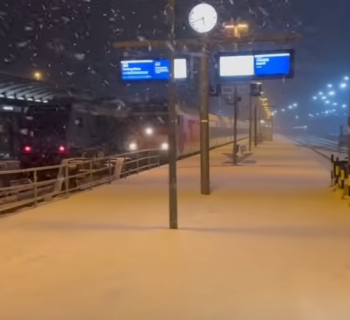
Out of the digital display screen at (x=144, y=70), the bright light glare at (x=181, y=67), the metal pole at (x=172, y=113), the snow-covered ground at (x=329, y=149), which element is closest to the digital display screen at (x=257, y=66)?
the bright light glare at (x=181, y=67)

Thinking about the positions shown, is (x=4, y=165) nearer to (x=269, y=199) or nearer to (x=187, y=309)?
(x=269, y=199)

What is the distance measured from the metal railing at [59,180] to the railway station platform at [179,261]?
874mm

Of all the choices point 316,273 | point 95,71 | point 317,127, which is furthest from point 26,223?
point 317,127

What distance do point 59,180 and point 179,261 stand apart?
9784 mm

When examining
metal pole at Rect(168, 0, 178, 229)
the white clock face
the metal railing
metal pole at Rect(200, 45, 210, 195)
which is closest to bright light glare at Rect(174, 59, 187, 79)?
the metal railing

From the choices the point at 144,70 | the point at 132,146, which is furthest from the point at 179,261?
the point at 132,146

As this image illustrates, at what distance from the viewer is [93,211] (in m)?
13.7

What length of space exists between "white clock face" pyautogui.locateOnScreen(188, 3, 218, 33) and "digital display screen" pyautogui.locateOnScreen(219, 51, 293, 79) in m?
5.91

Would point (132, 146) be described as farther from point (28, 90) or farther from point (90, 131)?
point (28, 90)

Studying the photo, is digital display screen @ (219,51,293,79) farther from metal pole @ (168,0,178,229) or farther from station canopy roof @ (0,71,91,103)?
metal pole @ (168,0,178,229)

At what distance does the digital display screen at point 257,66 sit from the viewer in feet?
73.2

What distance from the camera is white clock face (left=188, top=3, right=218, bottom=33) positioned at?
15727mm

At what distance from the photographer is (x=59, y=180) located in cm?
1762

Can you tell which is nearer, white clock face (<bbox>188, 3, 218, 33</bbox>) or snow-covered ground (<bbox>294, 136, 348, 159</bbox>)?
white clock face (<bbox>188, 3, 218, 33</bbox>)
